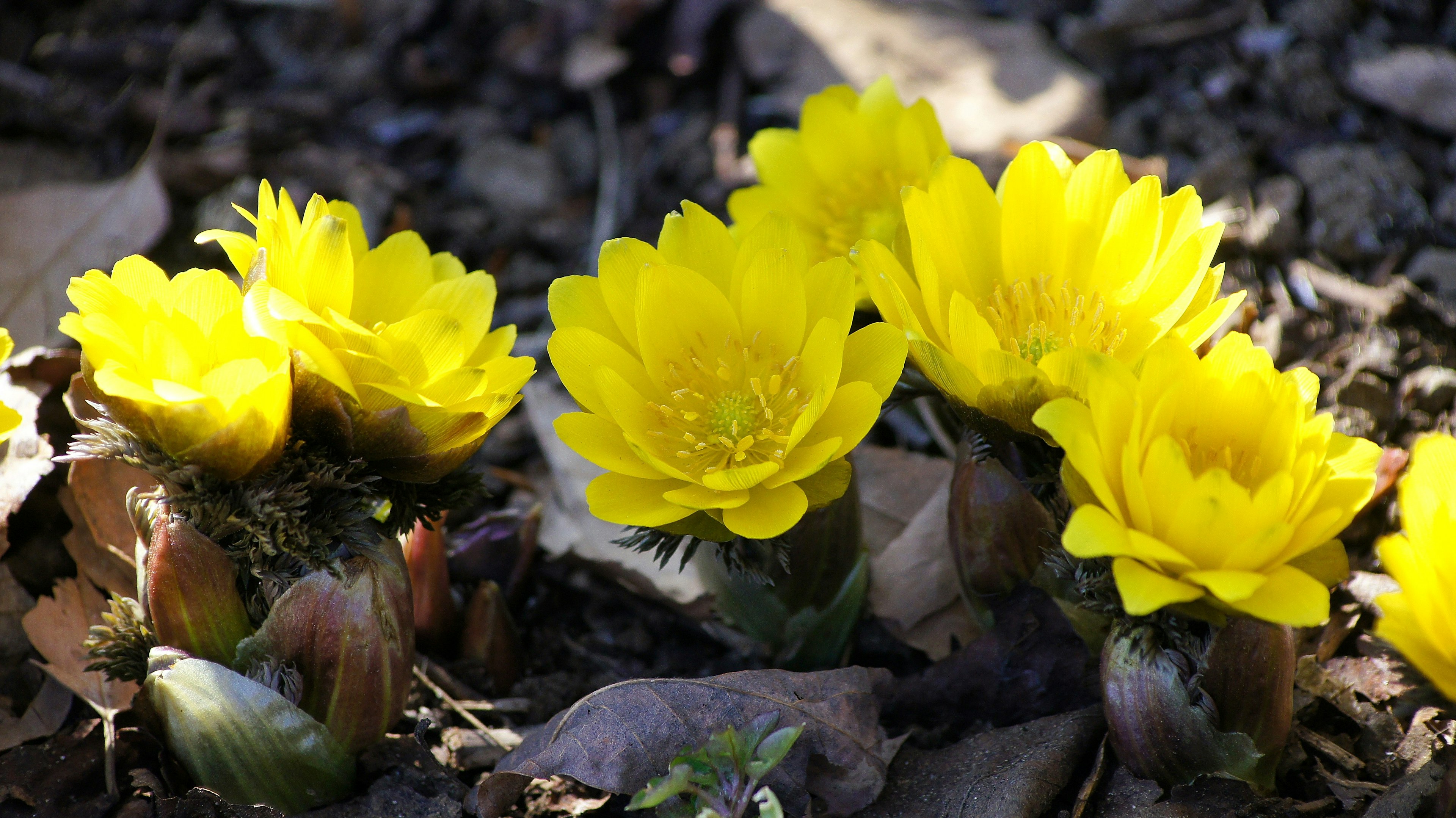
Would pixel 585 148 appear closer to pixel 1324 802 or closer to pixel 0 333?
pixel 0 333

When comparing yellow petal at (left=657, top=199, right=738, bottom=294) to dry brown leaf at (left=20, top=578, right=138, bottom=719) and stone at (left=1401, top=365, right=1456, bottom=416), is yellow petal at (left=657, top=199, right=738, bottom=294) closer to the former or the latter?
dry brown leaf at (left=20, top=578, right=138, bottom=719)

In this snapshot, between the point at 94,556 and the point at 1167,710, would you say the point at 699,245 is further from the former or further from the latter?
the point at 94,556

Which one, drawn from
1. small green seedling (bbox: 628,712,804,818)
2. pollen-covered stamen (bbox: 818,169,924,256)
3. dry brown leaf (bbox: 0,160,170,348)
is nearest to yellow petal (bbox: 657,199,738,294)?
pollen-covered stamen (bbox: 818,169,924,256)

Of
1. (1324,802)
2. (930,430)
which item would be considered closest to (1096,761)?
(1324,802)

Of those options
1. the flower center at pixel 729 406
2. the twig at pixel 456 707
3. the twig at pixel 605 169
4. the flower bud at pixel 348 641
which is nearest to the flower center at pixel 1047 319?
the flower center at pixel 729 406

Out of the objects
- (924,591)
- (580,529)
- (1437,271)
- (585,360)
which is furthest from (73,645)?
(1437,271)

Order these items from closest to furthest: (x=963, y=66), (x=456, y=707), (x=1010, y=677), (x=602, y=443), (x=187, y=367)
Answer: (x=187, y=367) → (x=602, y=443) → (x=1010, y=677) → (x=456, y=707) → (x=963, y=66)
